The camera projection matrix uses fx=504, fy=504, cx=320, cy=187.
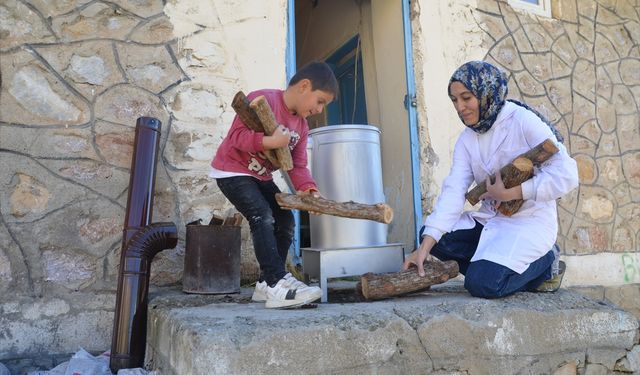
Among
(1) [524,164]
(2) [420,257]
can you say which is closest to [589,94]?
(1) [524,164]

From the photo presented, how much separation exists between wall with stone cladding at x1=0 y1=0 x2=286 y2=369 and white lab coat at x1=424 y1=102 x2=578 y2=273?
4.69ft

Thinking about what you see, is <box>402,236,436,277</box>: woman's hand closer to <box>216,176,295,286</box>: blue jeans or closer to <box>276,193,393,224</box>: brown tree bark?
<box>276,193,393,224</box>: brown tree bark

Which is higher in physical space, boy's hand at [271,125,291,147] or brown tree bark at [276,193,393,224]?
boy's hand at [271,125,291,147]

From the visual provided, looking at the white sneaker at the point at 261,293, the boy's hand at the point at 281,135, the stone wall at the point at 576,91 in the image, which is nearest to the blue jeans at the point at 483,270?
the white sneaker at the point at 261,293

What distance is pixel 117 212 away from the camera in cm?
314

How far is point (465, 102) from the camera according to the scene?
106 inches

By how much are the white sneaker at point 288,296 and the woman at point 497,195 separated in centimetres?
59

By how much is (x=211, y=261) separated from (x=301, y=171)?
→ 726mm

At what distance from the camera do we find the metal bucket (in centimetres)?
316

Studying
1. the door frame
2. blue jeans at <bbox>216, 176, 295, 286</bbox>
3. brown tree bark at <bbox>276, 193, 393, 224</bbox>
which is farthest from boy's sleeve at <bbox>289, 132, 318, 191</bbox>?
the door frame

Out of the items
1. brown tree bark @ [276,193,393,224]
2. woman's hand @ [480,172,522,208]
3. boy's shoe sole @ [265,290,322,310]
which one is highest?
woman's hand @ [480,172,522,208]

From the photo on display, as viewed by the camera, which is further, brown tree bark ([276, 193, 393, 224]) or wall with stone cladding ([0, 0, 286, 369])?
wall with stone cladding ([0, 0, 286, 369])

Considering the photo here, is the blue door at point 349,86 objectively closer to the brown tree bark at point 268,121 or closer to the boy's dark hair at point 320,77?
the boy's dark hair at point 320,77

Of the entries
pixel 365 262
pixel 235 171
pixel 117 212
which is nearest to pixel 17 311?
pixel 117 212
